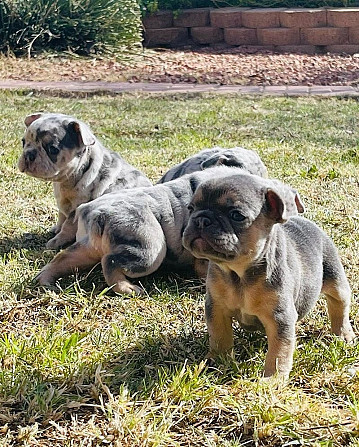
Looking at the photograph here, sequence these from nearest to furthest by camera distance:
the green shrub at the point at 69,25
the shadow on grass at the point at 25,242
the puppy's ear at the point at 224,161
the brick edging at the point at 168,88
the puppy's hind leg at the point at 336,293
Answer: the puppy's hind leg at the point at 336,293
the puppy's ear at the point at 224,161
the shadow on grass at the point at 25,242
the brick edging at the point at 168,88
the green shrub at the point at 69,25

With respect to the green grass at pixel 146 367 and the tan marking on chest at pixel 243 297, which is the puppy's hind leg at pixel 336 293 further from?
the tan marking on chest at pixel 243 297

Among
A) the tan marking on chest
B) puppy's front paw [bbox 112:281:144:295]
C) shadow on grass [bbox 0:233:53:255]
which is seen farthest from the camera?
shadow on grass [bbox 0:233:53:255]

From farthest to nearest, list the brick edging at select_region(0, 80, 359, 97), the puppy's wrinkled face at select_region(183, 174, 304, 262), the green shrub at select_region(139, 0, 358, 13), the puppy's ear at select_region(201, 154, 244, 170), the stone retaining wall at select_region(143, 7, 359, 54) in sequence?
the green shrub at select_region(139, 0, 358, 13) < the stone retaining wall at select_region(143, 7, 359, 54) < the brick edging at select_region(0, 80, 359, 97) < the puppy's ear at select_region(201, 154, 244, 170) < the puppy's wrinkled face at select_region(183, 174, 304, 262)

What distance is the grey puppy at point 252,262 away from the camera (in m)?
3.16

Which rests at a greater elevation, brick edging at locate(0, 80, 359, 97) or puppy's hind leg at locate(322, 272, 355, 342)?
puppy's hind leg at locate(322, 272, 355, 342)

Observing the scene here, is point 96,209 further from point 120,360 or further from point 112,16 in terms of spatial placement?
point 112,16

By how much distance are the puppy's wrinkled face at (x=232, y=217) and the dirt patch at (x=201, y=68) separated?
10.0 m

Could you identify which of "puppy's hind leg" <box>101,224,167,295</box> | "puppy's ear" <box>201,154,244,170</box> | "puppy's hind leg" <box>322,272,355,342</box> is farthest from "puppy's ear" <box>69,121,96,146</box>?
"puppy's hind leg" <box>322,272,355,342</box>

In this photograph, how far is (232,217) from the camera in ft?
10.4

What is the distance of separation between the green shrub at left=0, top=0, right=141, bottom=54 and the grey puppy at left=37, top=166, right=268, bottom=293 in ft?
34.1

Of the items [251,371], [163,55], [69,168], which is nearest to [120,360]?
[251,371]

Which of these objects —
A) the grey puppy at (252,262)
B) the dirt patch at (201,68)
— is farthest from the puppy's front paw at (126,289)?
the dirt patch at (201,68)

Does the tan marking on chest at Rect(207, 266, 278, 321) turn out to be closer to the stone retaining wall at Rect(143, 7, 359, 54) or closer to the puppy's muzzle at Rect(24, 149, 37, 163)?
the puppy's muzzle at Rect(24, 149, 37, 163)

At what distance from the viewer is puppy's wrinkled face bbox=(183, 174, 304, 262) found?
3129 mm
